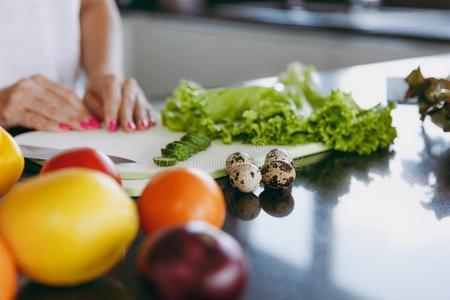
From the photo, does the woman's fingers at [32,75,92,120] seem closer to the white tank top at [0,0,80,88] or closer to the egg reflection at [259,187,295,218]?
the white tank top at [0,0,80,88]

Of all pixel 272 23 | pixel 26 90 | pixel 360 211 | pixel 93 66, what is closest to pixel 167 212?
pixel 360 211

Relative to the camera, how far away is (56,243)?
0.48 m

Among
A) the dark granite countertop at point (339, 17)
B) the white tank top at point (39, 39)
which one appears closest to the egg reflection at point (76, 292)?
the white tank top at point (39, 39)

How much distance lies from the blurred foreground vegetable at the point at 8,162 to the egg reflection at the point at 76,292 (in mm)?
197

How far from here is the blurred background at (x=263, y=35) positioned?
94.7 inches

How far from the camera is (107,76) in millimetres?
1300

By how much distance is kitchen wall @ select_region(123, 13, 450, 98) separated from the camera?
7.97 feet

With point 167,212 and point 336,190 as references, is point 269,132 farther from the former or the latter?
point 167,212

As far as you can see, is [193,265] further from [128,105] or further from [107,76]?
[107,76]

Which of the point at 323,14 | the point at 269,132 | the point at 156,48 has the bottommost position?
the point at 156,48

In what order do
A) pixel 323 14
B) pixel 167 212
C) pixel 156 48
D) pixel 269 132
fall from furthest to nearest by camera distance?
1. pixel 156 48
2. pixel 323 14
3. pixel 269 132
4. pixel 167 212

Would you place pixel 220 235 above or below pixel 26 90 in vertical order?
above

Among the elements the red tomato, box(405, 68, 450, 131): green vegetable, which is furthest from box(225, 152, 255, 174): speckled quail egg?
box(405, 68, 450, 131): green vegetable

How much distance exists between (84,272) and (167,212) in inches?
3.6
